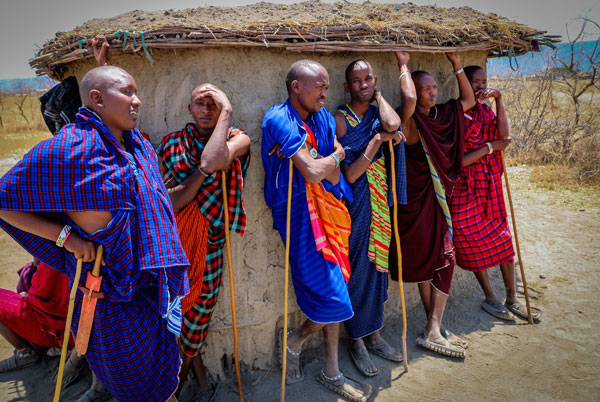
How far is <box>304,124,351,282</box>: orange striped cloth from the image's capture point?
2732 mm

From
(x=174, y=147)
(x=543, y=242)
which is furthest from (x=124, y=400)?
(x=543, y=242)

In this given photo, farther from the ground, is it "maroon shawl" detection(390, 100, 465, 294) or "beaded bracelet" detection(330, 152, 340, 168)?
"beaded bracelet" detection(330, 152, 340, 168)

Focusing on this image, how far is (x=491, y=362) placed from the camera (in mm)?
3320

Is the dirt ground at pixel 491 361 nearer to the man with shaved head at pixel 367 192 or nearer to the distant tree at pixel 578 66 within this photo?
the man with shaved head at pixel 367 192

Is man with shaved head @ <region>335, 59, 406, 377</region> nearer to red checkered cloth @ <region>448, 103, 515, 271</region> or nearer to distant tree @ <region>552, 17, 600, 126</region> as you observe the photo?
red checkered cloth @ <region>448, 103, 515, 271</region>

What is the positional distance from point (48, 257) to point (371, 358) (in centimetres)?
252

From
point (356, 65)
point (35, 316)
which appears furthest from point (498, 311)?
point (35, 316)

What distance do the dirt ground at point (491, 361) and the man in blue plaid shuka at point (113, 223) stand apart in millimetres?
1006

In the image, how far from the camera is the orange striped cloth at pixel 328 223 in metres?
2.73

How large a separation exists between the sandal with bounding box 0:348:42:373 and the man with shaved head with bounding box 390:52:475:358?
325 cm

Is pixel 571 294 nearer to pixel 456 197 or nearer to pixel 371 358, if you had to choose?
pixel 456 197

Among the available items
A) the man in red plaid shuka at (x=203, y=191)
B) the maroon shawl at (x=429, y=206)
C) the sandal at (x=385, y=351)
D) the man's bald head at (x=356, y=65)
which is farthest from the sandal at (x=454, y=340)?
the man's bald head at (x=356, y=65)

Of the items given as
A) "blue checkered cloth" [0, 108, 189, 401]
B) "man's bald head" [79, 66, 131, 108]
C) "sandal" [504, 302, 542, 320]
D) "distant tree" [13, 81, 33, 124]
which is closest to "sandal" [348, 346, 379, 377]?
"blue checkered cloth" [0, 108, 189, 401]

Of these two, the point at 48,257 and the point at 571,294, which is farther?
the point at 571,294
